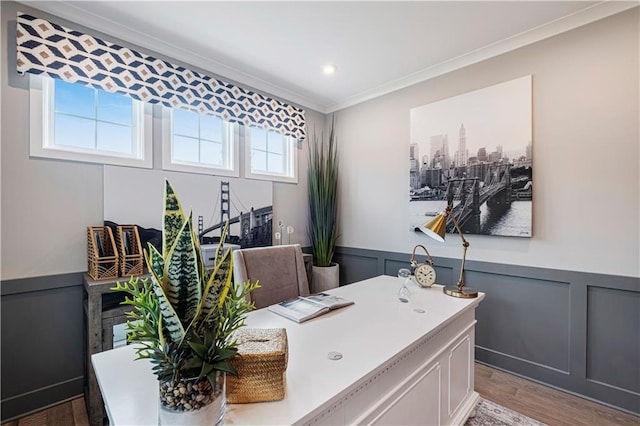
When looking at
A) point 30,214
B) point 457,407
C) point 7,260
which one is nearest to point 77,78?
point 30,214

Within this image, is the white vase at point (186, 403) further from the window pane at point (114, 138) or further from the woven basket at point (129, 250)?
the window pane at point (114, 138)

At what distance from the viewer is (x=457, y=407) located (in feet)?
5.27

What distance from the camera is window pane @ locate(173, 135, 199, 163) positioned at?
8.27 feet

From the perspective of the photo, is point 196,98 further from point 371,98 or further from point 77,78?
point 371,98

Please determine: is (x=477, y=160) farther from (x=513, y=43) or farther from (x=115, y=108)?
(x=115, y=108)

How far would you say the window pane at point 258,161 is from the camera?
10.1 feet

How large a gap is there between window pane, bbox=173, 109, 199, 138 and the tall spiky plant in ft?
4.50

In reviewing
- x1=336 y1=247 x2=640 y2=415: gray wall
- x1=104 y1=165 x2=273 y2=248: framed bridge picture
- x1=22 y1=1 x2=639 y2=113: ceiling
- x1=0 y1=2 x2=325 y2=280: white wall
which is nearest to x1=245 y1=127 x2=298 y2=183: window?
x1=104 y1=165 x2=273 y2=248: framed bridge picture

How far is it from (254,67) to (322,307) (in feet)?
7.59

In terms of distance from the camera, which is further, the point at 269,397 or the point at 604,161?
the point at 604,161

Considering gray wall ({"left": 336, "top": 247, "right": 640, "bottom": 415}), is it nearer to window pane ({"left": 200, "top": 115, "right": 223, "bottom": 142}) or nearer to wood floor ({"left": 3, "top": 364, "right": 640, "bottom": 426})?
wood floor ({"left": 3, "top": 364, "right": 640, "bottom": 426})

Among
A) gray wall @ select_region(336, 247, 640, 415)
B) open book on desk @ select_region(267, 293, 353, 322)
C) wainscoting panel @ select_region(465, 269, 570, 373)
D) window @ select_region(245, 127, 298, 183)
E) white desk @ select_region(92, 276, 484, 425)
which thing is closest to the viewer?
white desk @ select_region(92, 276, 484, 425)

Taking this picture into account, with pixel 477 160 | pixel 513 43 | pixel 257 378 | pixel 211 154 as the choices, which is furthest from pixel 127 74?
pixel 513 43

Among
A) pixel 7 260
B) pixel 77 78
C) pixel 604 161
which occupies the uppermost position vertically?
pixel 77 78
